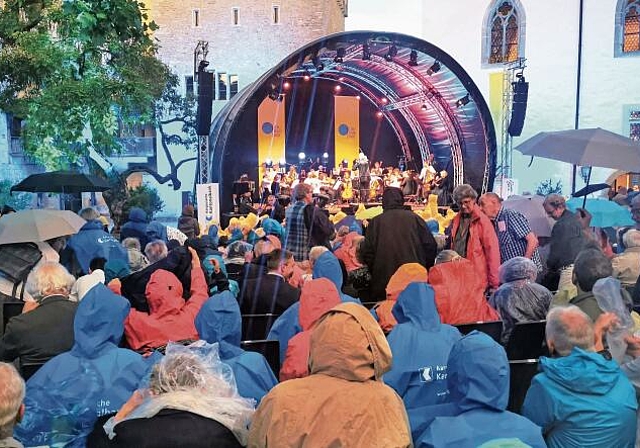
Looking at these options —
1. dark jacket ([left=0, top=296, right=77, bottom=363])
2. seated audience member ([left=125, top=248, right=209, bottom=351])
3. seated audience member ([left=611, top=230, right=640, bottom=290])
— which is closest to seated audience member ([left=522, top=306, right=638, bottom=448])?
seated audience member ([left=125, top=248, right=209, bottom=351])

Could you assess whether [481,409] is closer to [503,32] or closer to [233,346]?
[233,346]

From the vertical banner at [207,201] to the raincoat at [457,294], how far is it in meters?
10.4

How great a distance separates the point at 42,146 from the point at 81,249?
635cm

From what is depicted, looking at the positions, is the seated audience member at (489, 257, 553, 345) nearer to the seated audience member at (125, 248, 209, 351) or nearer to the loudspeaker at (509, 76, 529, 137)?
the seated audience member at (125, 248, 209, 351)

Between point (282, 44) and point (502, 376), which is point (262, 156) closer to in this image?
point (282, 44)

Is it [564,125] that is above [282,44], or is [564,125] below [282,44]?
below

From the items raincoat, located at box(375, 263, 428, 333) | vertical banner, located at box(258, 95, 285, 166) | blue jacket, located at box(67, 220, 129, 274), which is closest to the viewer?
raincoat, located at box(375, 263, 428, 333)

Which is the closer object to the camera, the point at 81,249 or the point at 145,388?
the point at 145,388

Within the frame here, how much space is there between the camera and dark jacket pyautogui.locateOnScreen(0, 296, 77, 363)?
3432 millimetres

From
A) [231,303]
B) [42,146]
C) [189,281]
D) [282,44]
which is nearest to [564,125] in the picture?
[282,44]

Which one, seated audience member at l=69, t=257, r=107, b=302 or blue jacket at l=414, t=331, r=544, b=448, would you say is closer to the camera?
blue jacket at l=414, t=331, r=544, b=448

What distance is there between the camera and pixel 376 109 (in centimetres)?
2142

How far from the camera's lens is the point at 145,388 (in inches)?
89.8

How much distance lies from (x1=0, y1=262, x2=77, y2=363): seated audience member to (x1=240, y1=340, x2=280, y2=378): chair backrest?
0.92 m
